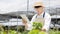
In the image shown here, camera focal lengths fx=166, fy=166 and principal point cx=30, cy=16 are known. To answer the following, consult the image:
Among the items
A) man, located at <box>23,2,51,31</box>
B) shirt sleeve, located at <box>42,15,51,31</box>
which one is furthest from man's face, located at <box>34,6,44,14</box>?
shirt sleeve, located at <box>42,15,51,31</box>

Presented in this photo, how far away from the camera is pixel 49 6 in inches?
96.0

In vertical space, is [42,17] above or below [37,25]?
above

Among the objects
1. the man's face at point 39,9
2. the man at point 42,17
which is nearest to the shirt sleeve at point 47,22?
the man at point 42,17

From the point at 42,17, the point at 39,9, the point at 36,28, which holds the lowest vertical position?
the point at 36,28

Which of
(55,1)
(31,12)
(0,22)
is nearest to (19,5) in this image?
(31,12)

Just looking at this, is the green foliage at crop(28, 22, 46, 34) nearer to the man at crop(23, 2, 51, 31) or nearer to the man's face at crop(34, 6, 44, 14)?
the man at crop(23, 2, 51, 31)

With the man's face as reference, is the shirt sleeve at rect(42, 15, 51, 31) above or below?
below

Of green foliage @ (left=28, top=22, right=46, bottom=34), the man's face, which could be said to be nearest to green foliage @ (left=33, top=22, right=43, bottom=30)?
green foliage @ (left=28, top=22, right=46, bottom=34)

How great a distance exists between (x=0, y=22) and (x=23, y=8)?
395 mm

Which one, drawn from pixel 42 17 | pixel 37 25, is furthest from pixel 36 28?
pixel 42 17

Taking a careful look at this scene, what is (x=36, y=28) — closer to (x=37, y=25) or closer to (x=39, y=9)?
(x=37, y=25)

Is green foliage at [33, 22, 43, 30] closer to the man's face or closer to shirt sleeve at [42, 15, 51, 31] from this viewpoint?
shirt sleeve at [42, 15, 51, 31]

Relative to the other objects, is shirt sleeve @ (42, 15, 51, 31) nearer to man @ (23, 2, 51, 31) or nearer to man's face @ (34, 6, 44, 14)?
man @ (23, 2, 51, 31)

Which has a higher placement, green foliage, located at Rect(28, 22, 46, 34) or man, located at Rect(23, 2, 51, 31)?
man, located at Rect(23, 2, 51, 31)
